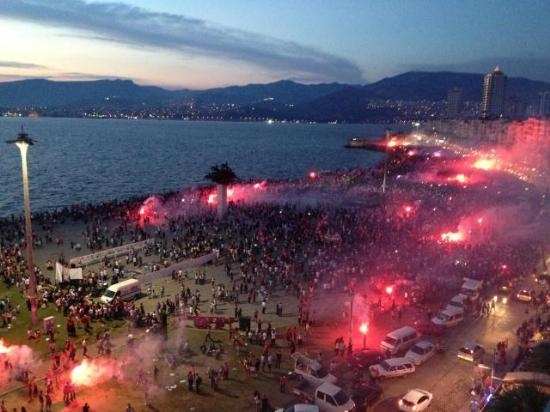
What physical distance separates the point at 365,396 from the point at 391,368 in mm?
2103

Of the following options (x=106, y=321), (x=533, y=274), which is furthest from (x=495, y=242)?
(x=106, y=321)

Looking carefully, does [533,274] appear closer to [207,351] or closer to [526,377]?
[526,377]

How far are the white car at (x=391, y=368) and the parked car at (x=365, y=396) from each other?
857 mm

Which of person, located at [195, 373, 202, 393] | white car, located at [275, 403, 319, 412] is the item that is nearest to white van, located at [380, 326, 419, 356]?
white car, located at [275, 403, 319, 412]

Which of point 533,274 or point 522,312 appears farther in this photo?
point 533,274

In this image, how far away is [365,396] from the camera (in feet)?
55.0

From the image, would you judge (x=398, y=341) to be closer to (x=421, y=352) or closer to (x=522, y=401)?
(x=421, y=352)

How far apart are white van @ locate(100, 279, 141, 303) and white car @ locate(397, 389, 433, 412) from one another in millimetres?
15065

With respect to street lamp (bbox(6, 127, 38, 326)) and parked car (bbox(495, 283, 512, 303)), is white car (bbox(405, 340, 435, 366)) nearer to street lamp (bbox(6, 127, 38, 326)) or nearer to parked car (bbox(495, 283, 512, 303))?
parked car (bbox(495, 283, 512, 303))

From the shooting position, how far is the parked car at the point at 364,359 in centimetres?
1928

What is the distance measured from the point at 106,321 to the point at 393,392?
13.1m

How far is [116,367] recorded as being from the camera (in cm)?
1880

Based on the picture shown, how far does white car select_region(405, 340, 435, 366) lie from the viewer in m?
19.4

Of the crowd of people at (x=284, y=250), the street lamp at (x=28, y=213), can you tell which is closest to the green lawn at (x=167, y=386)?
the crowd of people at (x=284, y=250)
